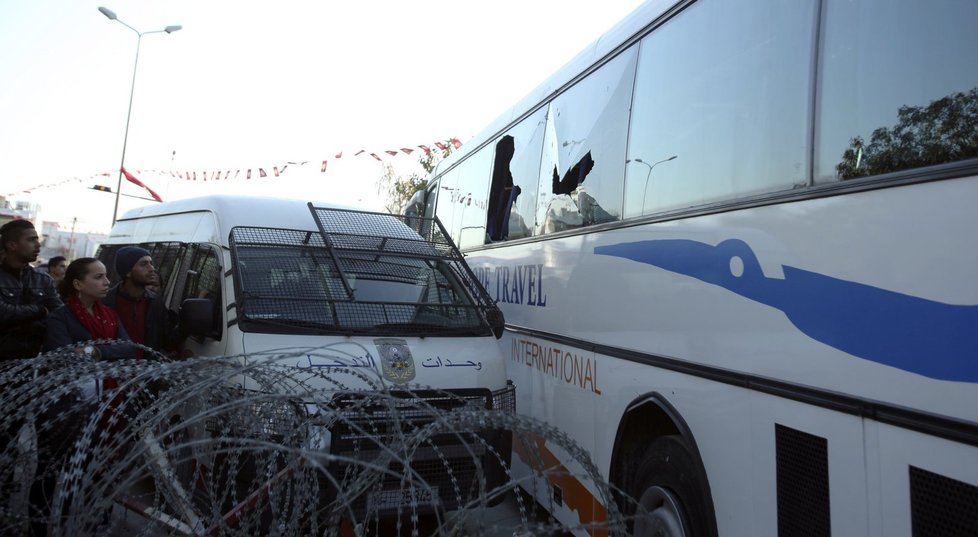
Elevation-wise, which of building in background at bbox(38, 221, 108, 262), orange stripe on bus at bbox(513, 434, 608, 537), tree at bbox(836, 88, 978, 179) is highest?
building in background at bbox(38, 221, 108, 262)

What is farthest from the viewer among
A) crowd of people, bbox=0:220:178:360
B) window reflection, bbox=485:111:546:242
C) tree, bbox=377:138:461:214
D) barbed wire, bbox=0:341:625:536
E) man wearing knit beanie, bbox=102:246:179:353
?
tree, bbox=377:138:461:214

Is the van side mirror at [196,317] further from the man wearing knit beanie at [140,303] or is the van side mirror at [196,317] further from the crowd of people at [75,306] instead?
the man wearing knit beanie at [140,303]

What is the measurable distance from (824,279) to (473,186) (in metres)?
6.07

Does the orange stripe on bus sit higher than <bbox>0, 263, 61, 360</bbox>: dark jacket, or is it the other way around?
<bbox>0, 263, 61, 360</bbox>: dark jacket

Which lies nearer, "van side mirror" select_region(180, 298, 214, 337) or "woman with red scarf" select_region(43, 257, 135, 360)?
"woman with red scarf" select_region(43, 257, 135, 360)

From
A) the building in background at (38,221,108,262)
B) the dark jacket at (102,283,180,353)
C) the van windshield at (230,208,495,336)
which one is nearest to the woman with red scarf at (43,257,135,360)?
the dark jacket at (102,283,180,353)

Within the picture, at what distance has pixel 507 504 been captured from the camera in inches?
244

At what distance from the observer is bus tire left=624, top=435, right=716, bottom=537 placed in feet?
10.7

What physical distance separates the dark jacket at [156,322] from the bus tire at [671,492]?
3729 mm

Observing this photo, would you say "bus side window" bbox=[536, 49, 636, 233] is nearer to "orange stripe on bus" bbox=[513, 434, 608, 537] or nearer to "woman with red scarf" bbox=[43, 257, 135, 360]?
"orange stripe on bus" bbox=[513, 434, 608, 537]

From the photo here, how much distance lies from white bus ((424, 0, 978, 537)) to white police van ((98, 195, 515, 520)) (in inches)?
28.8

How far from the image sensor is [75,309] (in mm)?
4582

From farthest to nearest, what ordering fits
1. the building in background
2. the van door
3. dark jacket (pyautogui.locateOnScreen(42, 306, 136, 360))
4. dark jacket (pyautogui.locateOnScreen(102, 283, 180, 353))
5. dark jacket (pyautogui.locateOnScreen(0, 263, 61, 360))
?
the building in background → dark jacket (pyautogui.locateOnScreen(102, 283, 180, 353)) → the van door → dark jacket (pyautogui.locateOnScreen(0, 263, 61, 360)) → dark jacket (pyautogui.locateOnScreen(42, 306, 136, 360))

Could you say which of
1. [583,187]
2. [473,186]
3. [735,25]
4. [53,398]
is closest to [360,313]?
[583,187]
